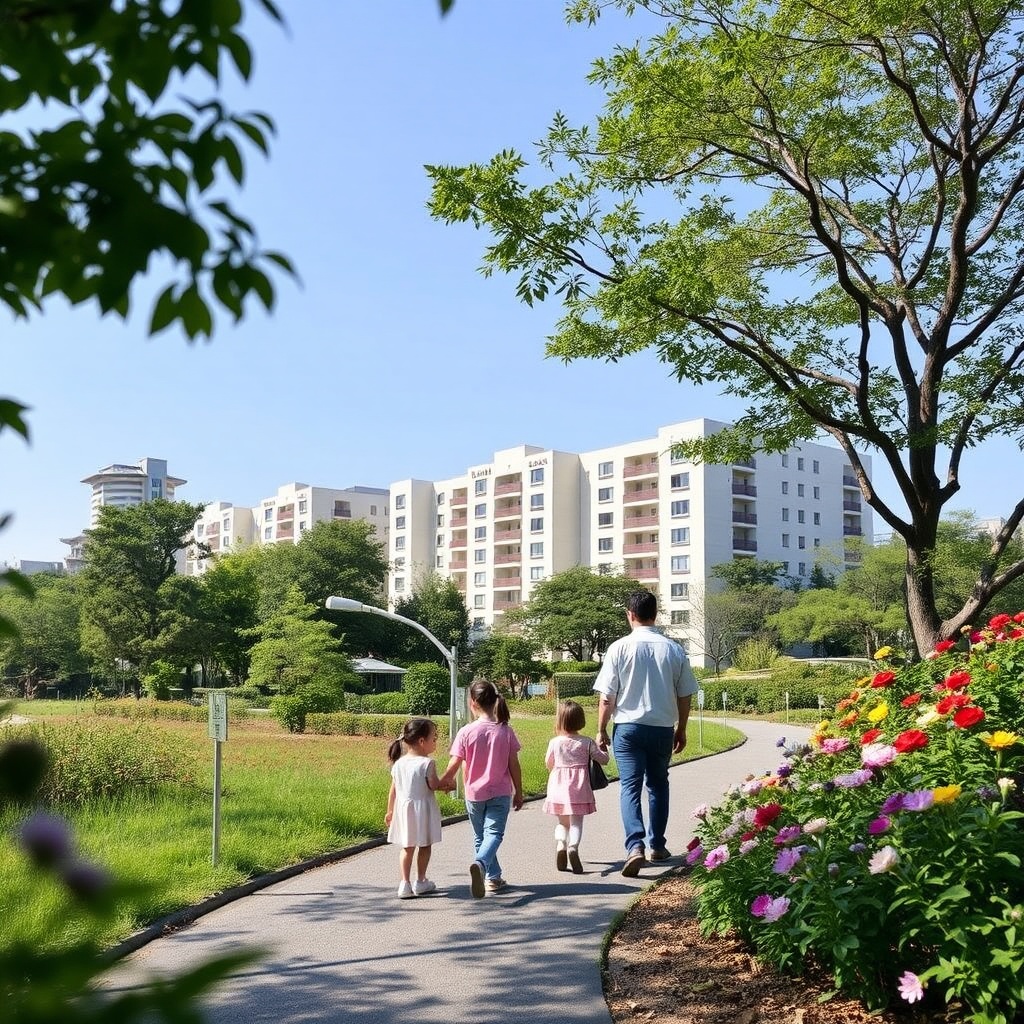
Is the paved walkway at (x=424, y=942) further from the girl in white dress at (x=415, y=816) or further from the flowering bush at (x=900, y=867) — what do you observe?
the flowering bush at (x=900, y=867)

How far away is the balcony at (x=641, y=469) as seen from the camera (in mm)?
72688

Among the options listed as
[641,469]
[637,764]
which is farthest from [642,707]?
[641,469]

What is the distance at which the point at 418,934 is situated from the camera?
18.7 ft

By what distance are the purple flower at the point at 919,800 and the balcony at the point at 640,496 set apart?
69.4 meters

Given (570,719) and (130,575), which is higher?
(130,575)

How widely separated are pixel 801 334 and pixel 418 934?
882 centimetres

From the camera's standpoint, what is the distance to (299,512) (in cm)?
10206

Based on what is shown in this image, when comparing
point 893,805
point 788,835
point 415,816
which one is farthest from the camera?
point 415,816

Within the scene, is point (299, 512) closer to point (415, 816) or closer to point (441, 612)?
point (441, 612)

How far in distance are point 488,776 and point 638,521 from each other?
222 feet

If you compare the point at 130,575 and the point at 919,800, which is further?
the point at 130,575

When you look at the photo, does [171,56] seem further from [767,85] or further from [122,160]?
[767,85]

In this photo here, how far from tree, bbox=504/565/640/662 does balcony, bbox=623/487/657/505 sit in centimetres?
1239

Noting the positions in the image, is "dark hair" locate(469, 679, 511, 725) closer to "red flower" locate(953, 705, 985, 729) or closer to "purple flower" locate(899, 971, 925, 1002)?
"red flower" locate(953, 705, 985, 729)
